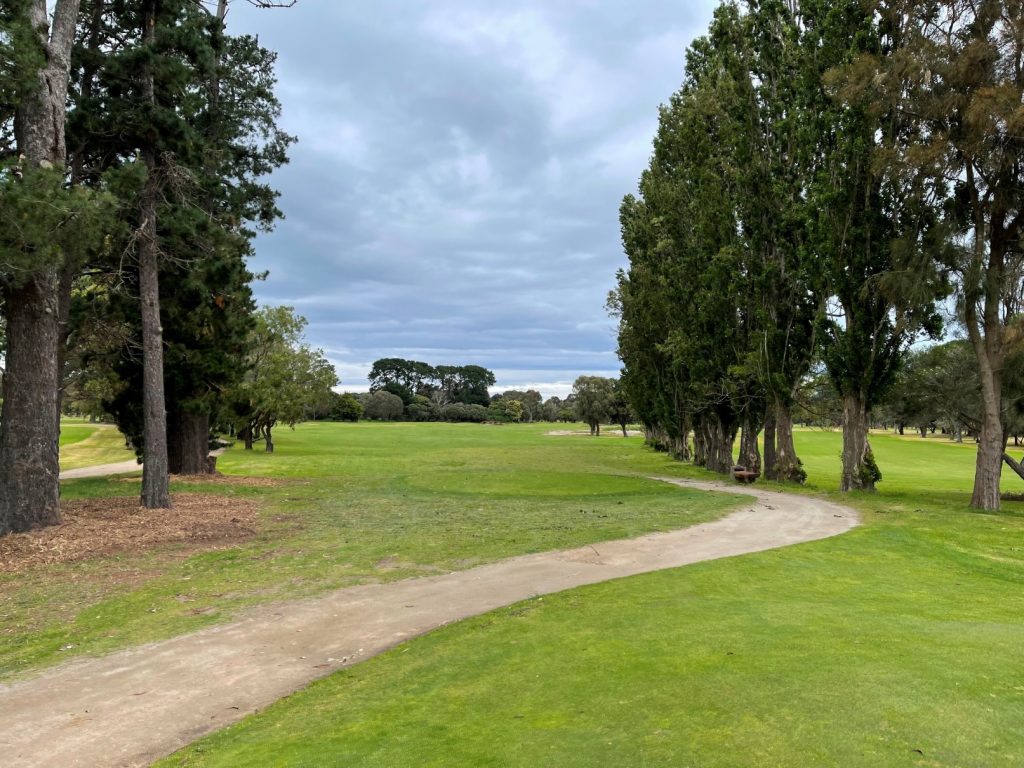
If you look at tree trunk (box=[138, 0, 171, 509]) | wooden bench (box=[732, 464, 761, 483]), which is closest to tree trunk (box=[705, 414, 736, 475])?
wooden bench (box=[732, 464, 761, 483])

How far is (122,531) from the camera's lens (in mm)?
14188

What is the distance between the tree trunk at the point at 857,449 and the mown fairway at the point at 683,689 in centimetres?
1491

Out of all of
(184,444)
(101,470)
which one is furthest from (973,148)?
(101,470)

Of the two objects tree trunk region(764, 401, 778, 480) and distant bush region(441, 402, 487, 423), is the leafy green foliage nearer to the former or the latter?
tree trunk region(764, 401, 778, 480)

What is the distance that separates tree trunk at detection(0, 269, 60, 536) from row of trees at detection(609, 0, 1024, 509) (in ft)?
74.7

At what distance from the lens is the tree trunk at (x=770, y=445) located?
29.8m

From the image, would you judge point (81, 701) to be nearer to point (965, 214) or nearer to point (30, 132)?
point (30, 132)

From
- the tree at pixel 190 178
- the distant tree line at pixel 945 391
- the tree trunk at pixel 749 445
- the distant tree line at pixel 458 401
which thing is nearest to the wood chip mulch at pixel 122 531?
the tree at pixel 190 178

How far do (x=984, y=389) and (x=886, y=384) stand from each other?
9.79 ft

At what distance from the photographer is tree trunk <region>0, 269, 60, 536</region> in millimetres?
13039

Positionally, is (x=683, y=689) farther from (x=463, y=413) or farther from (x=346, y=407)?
(x=463, y=413)

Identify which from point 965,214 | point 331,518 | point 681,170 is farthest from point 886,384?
point 331,518

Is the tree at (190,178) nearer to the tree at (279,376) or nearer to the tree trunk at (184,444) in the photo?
the tree trunk at (184,444)

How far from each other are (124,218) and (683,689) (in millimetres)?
18470
